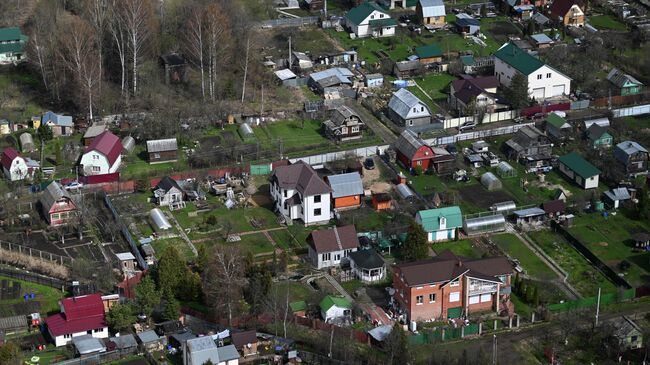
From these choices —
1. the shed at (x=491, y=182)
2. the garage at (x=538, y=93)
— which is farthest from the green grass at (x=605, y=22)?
the shed at (x=491, y=182)

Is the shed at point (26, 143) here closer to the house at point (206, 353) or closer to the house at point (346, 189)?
the house at point (346, 189)

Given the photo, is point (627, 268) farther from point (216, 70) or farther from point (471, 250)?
point (216, 70)

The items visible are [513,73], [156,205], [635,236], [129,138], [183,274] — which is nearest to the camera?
[183,274]

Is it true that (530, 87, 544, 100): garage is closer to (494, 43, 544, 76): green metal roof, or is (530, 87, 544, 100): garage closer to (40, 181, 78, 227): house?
(494, 43, 544, 76): green metal roof

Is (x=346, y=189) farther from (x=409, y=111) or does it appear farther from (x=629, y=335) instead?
(x=629, y=335)

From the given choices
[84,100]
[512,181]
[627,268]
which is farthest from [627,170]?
[84,100]

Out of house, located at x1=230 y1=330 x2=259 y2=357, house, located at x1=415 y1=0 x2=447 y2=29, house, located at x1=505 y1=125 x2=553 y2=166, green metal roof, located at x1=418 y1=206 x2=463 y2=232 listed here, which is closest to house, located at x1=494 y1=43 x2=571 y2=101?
house, located at x1=505 y1=125 x2=553 y2=166

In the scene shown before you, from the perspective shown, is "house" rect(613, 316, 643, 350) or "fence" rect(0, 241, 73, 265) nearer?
"house" rect(613, 316, 643, 350)
